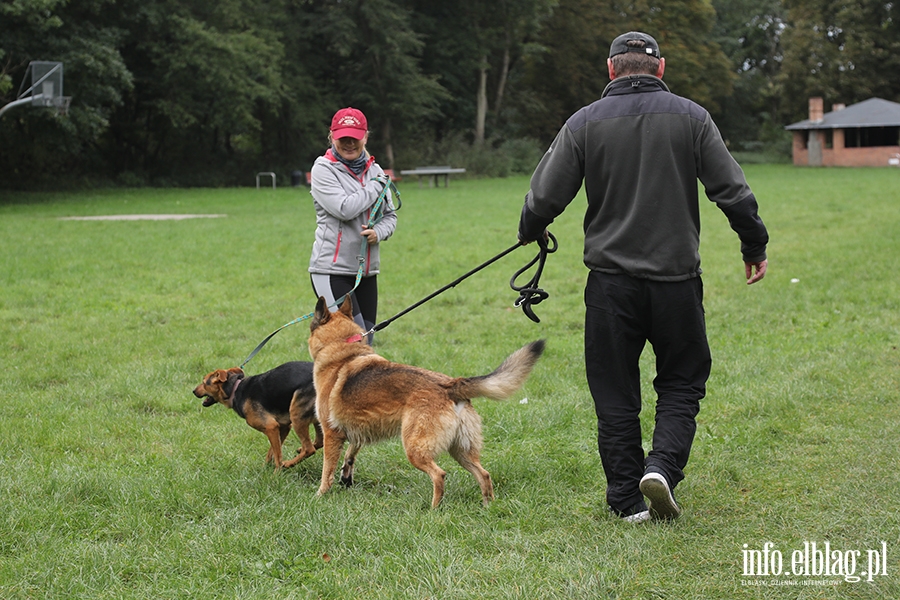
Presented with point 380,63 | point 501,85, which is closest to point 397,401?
point 380,63

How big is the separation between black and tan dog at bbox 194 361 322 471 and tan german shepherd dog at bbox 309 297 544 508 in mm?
369

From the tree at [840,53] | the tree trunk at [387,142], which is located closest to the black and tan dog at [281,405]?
the tree trunk at [387,142]

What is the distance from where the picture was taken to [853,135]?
50.7 meters

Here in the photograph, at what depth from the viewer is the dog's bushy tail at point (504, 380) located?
4.29m

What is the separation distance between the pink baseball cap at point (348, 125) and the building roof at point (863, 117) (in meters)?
49.7

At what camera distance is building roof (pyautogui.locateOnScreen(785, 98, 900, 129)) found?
48938mm

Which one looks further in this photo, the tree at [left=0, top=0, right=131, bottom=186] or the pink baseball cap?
the tree at [left=0, top=0, right=131, bottom=186]

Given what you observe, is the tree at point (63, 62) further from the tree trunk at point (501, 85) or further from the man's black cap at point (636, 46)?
the man's black cap at point (636, 46)

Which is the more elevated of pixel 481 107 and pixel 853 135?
pixel 481 107

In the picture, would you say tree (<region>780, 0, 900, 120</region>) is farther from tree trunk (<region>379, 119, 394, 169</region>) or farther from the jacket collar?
the jacket collar

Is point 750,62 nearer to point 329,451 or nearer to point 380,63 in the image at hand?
point 380,63

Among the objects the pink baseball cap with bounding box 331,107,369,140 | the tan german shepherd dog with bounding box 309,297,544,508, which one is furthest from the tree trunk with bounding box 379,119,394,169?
the tan german shepherd dog with bounding box 309,297,544,508

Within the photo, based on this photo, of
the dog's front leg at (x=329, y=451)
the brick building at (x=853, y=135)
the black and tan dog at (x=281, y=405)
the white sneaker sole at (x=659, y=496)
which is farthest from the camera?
the brick building at (x=853, y=135)

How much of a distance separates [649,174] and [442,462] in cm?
227
